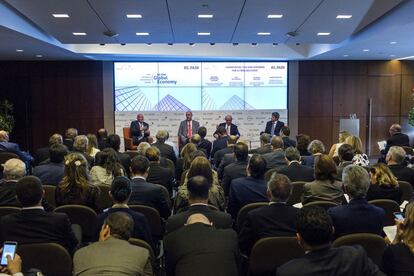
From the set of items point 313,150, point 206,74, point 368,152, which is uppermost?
point 206,74

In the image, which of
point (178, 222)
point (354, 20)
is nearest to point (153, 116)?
point (354, 20)

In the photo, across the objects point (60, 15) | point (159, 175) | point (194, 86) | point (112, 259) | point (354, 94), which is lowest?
point (159, 175)

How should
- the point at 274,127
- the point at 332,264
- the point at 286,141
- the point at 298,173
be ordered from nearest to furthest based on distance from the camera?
the point at 332,264
the point at 298,173
the point at 286,141
the point at 274,127

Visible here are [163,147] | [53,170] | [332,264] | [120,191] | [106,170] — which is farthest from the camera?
[163,147]

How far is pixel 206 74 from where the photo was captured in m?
13.2

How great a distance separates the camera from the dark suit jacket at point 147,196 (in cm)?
416

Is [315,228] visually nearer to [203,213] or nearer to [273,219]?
[273,219]

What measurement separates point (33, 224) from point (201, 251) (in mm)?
1357

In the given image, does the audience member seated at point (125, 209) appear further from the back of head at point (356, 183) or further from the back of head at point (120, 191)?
the back of head at point (356, 183)

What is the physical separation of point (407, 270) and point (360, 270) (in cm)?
32

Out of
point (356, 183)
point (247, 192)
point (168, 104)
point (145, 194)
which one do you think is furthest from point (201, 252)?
point (168, 104)

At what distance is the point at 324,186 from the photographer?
4.21 metres

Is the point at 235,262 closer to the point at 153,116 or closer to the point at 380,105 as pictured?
the point at 153,116

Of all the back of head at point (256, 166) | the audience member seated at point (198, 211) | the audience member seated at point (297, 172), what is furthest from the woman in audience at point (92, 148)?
the audience member seated at point (198, 211)
